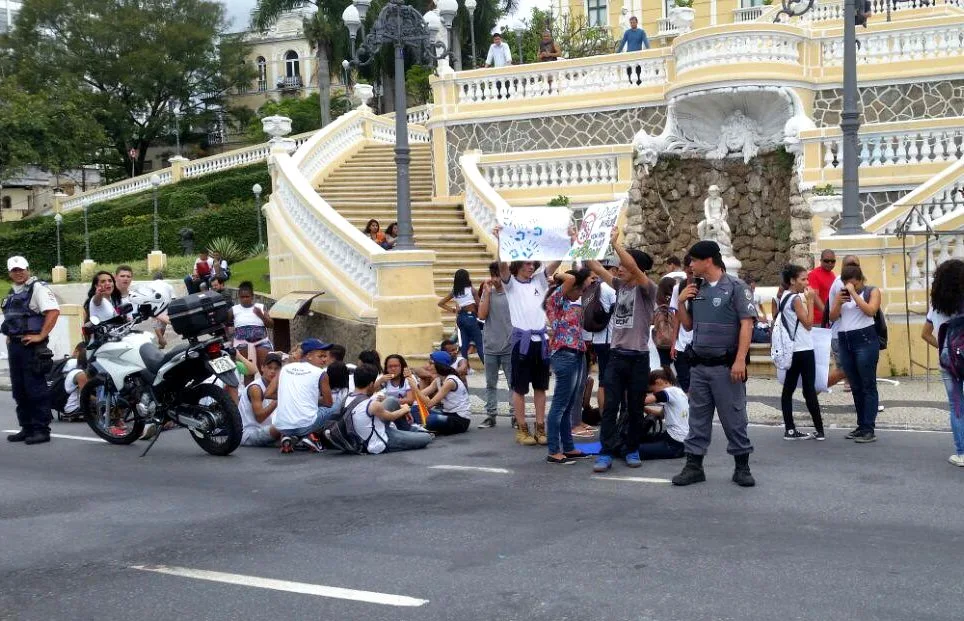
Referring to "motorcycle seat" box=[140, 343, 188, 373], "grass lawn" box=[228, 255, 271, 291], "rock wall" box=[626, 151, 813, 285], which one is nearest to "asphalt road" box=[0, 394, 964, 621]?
"motorcycle seat" box=[140, 343, 188, 373]

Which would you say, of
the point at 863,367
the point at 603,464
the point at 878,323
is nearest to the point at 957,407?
the point at 863,367

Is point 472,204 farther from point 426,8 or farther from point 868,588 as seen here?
point 426,8

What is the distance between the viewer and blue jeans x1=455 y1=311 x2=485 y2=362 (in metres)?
14.9

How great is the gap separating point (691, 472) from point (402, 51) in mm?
10736

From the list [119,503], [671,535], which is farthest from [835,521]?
[119,503]

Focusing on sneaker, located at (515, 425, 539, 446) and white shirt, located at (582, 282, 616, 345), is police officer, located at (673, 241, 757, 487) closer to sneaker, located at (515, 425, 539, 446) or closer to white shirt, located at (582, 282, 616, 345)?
white shirt, located at (582, 282, 616, 345)

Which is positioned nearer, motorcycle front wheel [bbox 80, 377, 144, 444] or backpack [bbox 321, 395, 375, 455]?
backpack [bbox 321, 395, 375, 455]

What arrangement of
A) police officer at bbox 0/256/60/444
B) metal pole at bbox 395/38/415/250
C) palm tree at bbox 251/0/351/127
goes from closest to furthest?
police officer at bbox 0/256/60/444
metal pole at bbox 395/38/415/250
palm tree at bbox 251/0/351/127

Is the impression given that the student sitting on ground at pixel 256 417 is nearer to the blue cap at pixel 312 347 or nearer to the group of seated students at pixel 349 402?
the group of seated students at pixel 349 402

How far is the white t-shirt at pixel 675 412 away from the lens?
952 cm

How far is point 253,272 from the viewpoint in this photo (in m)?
29.4

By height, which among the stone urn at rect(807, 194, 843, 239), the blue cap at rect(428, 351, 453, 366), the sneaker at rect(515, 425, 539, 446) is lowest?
the sneaker at rect(515, 425, 539, 446)

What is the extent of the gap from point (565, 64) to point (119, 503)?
16.4 meters

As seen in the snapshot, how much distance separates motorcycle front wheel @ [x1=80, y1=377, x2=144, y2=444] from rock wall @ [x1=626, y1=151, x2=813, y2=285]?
11470 mm
